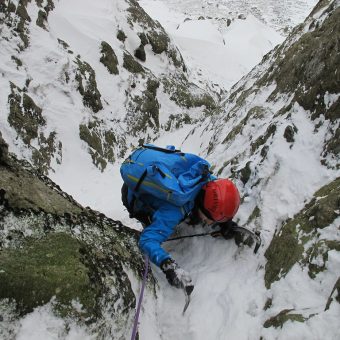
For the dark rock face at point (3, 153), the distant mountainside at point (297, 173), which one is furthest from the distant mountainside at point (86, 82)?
the dark rock face at point (3, 153)

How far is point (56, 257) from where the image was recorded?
407cm

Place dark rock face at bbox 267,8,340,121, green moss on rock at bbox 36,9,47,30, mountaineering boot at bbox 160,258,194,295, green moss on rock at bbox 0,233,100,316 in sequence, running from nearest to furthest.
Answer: green moss on rock at bbox 0,233,100,316 → mountaineering boot at bbox 160,258,194,295 → dark rock face at bbox 267,8,340,121 → green moss on rock at bbox 36,9,47,30

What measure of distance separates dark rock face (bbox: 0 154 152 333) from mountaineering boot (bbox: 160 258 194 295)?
1.31 ft

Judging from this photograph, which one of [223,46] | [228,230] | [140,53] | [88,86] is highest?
[223,46]

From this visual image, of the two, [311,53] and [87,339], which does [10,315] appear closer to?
[87,339]

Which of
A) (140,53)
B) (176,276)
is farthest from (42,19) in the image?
(176,276)

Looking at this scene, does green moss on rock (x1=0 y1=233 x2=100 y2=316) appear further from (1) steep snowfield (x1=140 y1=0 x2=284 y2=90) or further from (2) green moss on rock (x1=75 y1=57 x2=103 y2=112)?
(1) steep snowfield (x1=140 y1=0 x2=284 y2=90)

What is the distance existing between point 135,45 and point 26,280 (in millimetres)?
20964

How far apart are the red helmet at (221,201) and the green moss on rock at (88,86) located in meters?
12.6

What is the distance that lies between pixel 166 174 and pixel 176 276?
1.39m

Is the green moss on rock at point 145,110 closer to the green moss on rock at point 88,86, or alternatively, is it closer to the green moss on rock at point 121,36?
the green moss on rock at point 88,86

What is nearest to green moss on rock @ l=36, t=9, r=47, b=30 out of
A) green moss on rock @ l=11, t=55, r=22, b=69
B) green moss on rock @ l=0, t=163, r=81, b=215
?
green moss on rock @ l=11, t=55, r=22, b=69

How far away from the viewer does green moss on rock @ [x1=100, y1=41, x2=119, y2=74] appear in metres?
19.4

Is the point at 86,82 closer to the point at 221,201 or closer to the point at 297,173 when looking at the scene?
the point at 297,173
